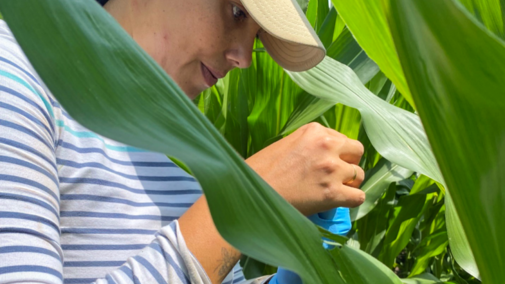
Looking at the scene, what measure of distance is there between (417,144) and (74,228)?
361 millimetres

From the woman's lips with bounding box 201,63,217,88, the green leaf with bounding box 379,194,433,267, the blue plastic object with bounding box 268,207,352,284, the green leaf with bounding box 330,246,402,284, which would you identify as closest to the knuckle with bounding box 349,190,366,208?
the blue plastic object with bounding box 268,207,352,284

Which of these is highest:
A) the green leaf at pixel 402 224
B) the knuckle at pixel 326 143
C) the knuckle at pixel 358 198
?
the knuckle at pixel 326 143

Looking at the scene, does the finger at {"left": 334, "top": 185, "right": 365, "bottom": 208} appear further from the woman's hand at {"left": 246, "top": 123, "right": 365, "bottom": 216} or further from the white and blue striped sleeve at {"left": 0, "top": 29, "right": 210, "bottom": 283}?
the white and blue striped sleeve at {"left": 0, "top": 29, "right": 210, "bottom": 283}

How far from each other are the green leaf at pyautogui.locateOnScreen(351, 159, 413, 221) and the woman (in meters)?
0.34

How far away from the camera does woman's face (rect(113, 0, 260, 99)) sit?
2.38 feet

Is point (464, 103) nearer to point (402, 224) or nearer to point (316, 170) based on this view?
point (316, 170)

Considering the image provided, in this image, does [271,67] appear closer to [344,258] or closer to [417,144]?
[417,144]

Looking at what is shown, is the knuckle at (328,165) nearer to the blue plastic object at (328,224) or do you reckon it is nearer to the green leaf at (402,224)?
the blue plastic object at (328,224)

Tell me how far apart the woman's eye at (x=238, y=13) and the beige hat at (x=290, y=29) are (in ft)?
0.19

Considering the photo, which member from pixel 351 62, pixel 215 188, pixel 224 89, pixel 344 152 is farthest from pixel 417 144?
pixel 224 89

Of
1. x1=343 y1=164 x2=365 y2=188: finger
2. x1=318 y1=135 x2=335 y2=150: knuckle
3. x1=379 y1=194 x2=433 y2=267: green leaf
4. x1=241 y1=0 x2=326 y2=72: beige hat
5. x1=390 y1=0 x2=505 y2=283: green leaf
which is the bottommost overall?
x1=379 y1=194 x2=433 y2=267: green leaf

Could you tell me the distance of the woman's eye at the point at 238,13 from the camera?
74 centimetres

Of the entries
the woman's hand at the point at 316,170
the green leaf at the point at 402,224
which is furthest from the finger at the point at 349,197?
the green leaf at the point at 402,224

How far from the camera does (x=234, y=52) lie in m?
0.75
